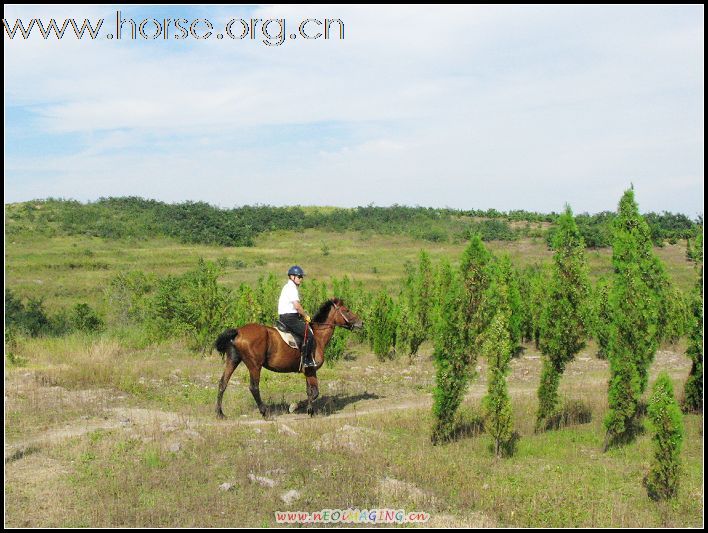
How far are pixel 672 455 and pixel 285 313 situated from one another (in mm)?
7551

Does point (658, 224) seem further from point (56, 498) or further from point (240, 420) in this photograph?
point (56, 498)

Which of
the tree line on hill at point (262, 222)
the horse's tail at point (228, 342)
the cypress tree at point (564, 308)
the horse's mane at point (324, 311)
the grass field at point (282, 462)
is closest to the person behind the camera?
the grass field at point (282, 462)

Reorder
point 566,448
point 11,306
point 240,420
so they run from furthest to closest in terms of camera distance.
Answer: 1. point 11,306
2. point 240,420
3. point 566,448

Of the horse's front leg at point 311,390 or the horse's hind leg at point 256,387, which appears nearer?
the horse's hind leg at point 256,387

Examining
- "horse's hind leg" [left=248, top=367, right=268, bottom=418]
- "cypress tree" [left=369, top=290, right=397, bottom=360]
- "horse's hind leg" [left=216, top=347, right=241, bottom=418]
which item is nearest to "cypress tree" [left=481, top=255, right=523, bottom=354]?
"cypress tree" [left=369, top=290, right=397, bottom=360]

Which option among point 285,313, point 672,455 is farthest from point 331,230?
A: point 672,455

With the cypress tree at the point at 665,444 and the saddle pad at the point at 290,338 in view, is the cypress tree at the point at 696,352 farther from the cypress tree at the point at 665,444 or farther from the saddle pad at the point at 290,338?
the saddle pad at the point at 290,338

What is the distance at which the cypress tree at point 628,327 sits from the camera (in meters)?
11.1

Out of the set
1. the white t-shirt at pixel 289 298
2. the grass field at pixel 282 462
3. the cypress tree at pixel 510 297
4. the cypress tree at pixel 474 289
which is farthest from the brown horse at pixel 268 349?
the cypress tree at pixel 510 297

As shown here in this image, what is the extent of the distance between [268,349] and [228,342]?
852 millimetres

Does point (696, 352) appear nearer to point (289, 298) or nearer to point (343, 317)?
point (343, 317)

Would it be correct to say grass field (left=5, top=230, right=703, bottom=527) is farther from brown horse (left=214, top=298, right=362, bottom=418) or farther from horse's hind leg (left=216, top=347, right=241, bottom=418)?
brown horse (left=214, top=298, right=362, bottom=418)

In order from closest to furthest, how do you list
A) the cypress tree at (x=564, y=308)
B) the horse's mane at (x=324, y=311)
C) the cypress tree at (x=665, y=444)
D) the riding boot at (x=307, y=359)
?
1. the cypress tree at (x=665, y=444)
2. the cypress tree at (x=564, y=308)
3. the riding boot at (x=307, y=359)
4. the horse's mane at (x=324, y=311)

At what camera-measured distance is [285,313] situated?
43.0ft
